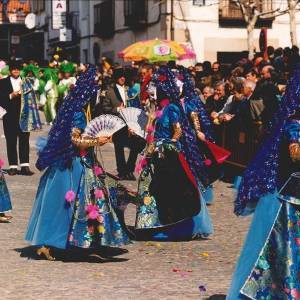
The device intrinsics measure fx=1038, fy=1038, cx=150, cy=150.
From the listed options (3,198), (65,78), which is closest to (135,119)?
(3,198)

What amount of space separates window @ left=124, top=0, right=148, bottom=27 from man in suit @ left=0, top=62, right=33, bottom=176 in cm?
1832

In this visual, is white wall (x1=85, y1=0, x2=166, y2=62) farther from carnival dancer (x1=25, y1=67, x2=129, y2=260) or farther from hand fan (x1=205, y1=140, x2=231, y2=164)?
carnival dancer (x1=25, y1=67, x2=129, y2=260)

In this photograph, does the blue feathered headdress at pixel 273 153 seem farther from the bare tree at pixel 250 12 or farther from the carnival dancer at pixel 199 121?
the bare tree at pixel 250 12

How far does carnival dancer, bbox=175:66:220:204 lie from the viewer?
11.7m

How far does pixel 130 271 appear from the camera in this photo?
336 inches

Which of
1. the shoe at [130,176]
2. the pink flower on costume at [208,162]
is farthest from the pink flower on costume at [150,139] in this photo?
the shoe at [130,176]

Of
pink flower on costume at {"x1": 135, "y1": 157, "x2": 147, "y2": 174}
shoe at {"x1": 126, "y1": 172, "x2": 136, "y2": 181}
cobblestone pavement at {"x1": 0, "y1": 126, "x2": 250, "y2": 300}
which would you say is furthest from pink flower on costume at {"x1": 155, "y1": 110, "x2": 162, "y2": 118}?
shoe at {"x1": 126, "y1": 172, "x2": 136, "y2": 181}

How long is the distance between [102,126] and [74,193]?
62cm

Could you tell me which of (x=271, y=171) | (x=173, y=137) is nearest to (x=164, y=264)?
(x=173, y=137)

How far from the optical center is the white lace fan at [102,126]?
8.91 meters

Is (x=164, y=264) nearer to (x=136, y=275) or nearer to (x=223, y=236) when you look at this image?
(x=136, y=275)

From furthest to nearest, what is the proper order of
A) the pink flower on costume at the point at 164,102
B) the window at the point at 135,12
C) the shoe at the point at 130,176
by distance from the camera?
the window at the point at 135,12 → the shoe at the point at 130,176 → the pink flower on costume at the point at 164,102

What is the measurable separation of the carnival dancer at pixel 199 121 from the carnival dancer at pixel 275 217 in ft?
14.6

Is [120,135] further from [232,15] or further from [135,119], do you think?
[232,15]
